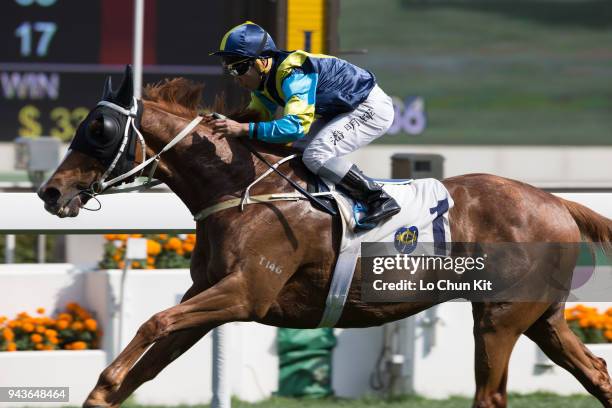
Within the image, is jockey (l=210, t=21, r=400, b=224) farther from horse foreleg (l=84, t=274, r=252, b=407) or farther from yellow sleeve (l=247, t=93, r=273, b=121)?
horse foreleg (l=84, t=274, r=252, b=407)

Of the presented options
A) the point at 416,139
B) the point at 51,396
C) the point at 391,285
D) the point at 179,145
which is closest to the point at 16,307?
the point at 51,396

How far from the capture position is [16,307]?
6488 mm

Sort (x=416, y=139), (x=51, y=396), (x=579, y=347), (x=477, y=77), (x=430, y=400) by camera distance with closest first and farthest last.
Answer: (x=579, y=347) < (x=51, y=396) < (x=430, y=400) < (x=416, y=139) < (x=477, y=77)

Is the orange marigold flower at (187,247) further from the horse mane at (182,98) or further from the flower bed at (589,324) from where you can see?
the flower bed at (589,324)

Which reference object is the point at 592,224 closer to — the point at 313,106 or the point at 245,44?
the point at 313,106

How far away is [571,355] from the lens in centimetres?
561

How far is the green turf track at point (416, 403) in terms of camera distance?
6430mm

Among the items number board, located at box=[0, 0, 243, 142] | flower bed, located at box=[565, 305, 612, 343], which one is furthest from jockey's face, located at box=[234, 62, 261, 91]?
number board, located at box=[0, 0, 243, 142]

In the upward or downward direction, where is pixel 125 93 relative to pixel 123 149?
upward

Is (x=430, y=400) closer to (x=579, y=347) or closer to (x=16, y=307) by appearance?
(x=579, y=347)

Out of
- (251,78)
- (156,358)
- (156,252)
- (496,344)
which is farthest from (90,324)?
(496,344)

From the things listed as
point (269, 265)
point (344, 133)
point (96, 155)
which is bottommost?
point (269, 265)

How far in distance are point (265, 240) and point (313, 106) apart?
0.57m

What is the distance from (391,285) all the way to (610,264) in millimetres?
1201
